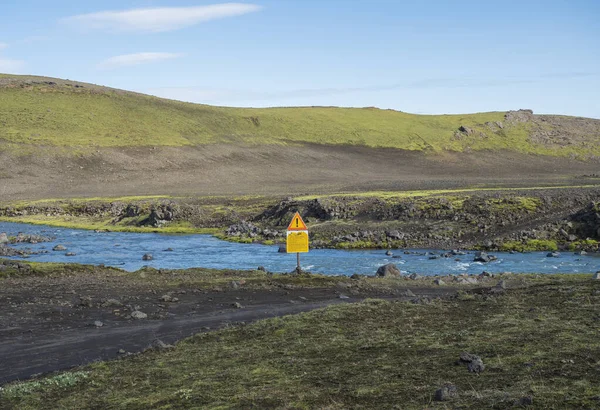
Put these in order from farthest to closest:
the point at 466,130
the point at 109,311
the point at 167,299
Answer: the point at 466,130
the point at 167,299
the point at 109,311

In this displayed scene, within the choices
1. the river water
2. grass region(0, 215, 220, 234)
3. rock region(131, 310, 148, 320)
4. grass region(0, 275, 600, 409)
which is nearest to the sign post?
the river water

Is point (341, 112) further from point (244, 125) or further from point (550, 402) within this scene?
point (550, 402)

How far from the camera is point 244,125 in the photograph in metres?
154

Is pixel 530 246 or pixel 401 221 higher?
pixel 401 221

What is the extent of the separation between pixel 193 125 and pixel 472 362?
139460 millimetres

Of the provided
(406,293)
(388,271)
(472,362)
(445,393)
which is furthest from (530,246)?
(445,393)

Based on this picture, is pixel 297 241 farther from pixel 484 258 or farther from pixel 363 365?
pixel 363 365

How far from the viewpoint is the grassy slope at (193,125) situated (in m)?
130

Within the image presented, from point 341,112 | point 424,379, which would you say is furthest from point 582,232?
point 341,112

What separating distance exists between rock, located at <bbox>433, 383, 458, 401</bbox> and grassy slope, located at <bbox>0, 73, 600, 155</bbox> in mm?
118935

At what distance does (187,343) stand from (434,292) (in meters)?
A: 11.8

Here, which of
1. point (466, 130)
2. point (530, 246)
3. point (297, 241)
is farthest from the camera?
point (466, 130)

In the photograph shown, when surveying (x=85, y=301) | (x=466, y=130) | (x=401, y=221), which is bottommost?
(x=85, y=301)

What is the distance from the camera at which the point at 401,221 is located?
181 feet
